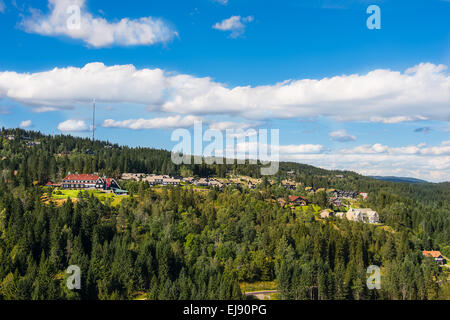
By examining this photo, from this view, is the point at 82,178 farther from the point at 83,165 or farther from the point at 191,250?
the point at 191,250

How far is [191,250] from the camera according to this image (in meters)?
76.1

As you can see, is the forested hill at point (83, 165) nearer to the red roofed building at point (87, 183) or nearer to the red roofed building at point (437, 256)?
the red roofed building at point (87, 183)

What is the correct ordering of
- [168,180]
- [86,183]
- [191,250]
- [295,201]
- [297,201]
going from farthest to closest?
[168,180], [297,201], [295,201], [86,183], [191,250]

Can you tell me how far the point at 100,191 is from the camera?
105 metres

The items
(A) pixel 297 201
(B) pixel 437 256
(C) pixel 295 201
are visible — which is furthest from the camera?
(A) pixel 297 201

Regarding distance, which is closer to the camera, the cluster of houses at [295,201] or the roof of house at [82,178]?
the roof of house at [82,178]

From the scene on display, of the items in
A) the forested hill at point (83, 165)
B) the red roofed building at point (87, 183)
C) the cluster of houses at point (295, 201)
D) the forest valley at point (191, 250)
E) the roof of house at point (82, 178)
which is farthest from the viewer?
the cluster of houses at point (295, 201)

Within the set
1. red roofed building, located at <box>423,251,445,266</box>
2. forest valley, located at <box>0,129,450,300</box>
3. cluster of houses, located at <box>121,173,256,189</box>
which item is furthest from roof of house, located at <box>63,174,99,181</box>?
red roofed building, located at <box>423,251,445,266</box>

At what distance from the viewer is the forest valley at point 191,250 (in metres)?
60.7

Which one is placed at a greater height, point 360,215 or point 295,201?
point 295,201

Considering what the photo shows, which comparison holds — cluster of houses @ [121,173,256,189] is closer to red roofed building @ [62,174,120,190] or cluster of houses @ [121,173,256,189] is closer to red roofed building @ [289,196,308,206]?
red roofed building @ [62,174,120,190]

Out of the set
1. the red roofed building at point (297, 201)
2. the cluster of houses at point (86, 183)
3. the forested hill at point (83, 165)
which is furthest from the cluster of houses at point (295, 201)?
the cluster of houses at point (86, 183)

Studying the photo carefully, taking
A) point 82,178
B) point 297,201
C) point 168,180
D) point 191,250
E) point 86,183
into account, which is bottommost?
point 191,250

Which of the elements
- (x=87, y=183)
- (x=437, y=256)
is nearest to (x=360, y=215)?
(x=437, y=256)
